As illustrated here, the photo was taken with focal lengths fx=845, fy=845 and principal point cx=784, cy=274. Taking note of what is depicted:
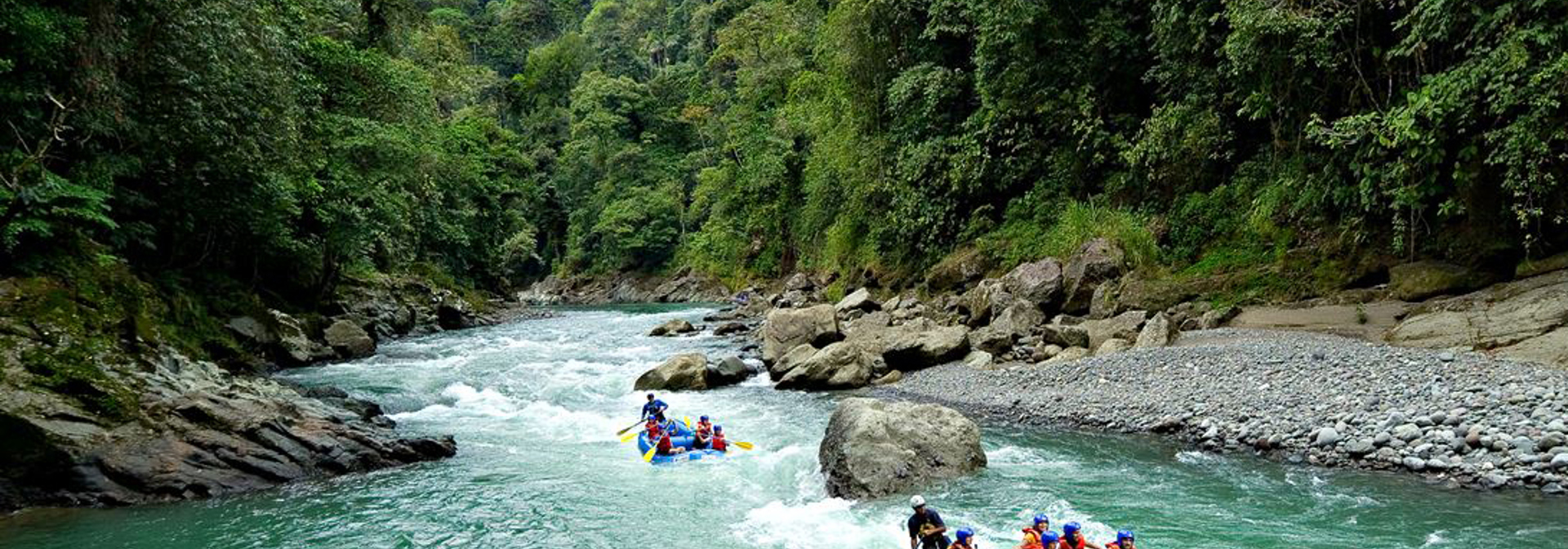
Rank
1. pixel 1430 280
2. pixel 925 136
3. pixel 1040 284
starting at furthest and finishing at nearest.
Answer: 1. pixel 925 136
2. pixel 1040 284
3. pixel 1430 280

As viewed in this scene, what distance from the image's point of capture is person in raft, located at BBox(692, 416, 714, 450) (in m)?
13.5

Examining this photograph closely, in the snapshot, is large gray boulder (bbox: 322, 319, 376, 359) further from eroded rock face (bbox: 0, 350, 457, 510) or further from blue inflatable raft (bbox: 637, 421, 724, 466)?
blue inflatable raft (bbox: 637, 421, 724, 466)

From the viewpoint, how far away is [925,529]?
8.20 m

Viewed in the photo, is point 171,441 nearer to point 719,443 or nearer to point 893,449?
point 719,443

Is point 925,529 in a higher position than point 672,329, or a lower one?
higher

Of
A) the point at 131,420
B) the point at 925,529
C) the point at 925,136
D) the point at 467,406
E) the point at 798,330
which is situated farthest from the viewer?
the point at 925,136

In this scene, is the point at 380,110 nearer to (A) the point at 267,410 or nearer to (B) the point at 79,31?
(B) the point at 79,31

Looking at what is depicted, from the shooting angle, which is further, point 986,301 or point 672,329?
point 672,329

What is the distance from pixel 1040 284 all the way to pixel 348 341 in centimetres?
1868

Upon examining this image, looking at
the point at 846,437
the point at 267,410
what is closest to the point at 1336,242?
the point at 846,437

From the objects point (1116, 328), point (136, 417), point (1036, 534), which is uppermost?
point (136, 417)

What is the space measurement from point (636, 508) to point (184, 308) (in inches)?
537

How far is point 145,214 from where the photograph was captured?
722 inches

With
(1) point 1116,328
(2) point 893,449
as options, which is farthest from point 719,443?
(1) point 1116,328
